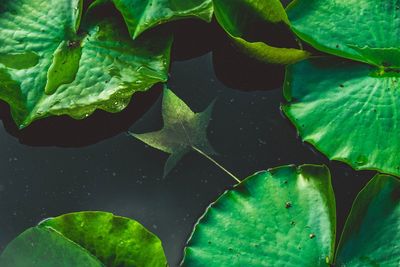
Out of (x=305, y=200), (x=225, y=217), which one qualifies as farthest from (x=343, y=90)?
(x=225, y=217)

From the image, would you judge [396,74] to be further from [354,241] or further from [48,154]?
[48,154]

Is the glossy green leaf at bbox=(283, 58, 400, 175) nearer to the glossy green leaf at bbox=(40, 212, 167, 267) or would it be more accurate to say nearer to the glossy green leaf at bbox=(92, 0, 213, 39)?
the glossy green leaf at bbox=(92, 0, 213, 39)

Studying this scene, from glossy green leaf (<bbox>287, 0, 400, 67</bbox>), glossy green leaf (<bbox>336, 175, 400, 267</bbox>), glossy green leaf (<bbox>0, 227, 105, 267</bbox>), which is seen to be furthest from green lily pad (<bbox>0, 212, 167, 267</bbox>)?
glossy green leaf (<bbox>287, 0, 400, 67</bbox>)

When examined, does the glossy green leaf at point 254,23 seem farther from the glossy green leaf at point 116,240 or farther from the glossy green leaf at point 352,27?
the glossy green leaf at point 116,240

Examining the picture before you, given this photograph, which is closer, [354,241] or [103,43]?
[354,241]

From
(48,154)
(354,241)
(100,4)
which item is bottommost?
(354,241)

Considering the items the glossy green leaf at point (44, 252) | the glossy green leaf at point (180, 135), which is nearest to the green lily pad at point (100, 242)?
the glossy green leaf at point (44, 252)
